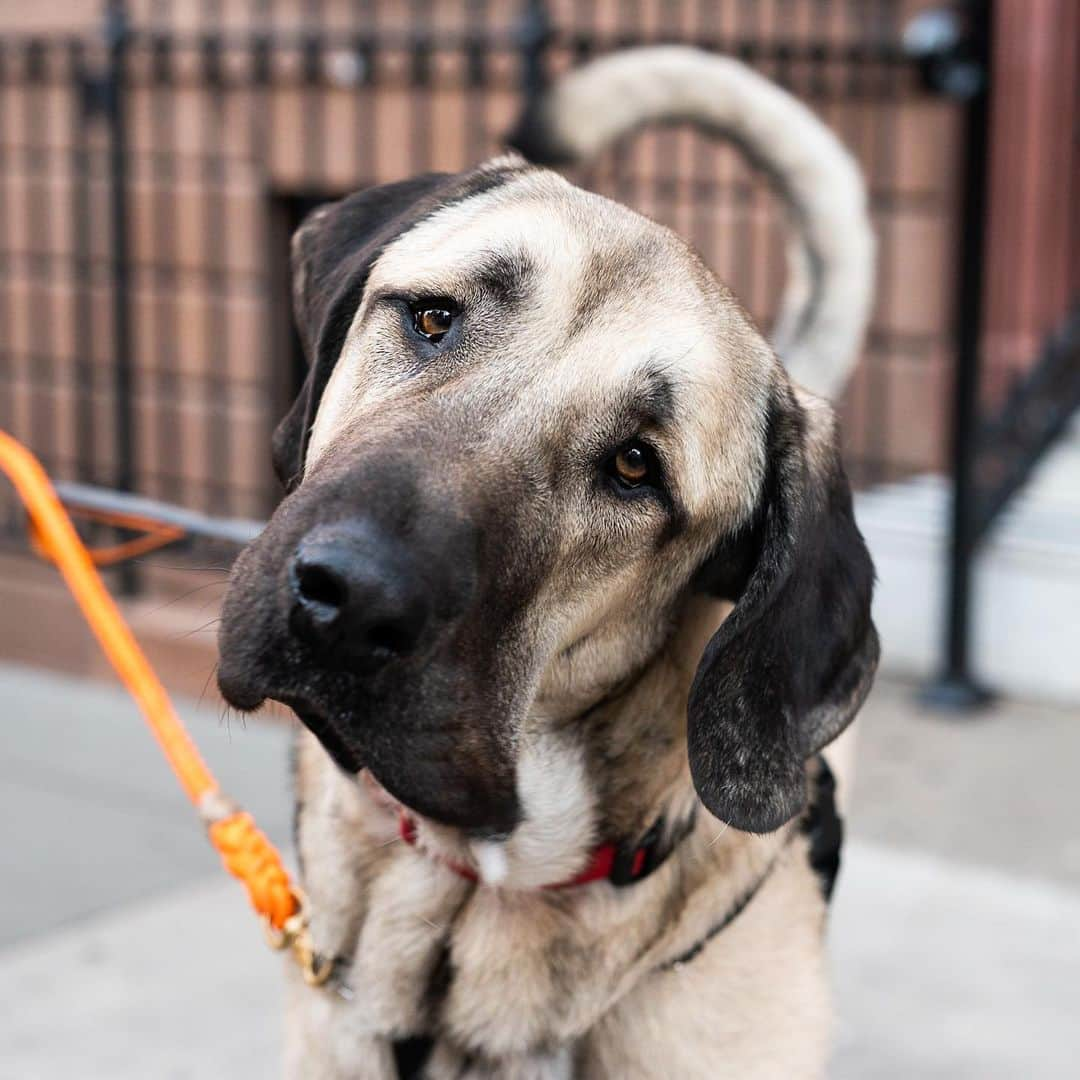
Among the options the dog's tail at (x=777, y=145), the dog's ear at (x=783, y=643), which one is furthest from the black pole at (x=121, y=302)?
the dog's ear at (x=783, y=643)

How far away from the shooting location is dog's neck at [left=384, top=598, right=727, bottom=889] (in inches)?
93.4

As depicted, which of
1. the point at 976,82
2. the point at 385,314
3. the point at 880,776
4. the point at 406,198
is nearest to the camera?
the point at 385,314

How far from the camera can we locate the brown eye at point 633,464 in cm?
220

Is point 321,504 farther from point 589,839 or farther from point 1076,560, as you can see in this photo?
point 1076,560

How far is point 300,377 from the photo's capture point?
308 inches

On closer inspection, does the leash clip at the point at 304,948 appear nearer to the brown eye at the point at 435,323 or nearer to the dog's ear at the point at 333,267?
the dog's ear at the point at 333,267

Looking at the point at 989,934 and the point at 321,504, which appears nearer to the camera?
the point at 321,504

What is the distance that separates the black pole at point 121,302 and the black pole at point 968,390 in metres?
3.37

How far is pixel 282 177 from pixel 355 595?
19.3ft

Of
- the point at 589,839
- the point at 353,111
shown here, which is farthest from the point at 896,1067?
the point at 353,111

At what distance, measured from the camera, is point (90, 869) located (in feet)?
15.0

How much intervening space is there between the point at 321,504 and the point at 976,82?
4307 millimetres

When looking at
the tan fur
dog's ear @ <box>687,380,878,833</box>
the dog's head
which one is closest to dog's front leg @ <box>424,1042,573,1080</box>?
the tan fur

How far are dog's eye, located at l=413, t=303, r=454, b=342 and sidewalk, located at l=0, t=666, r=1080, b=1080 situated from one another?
1.98 m
